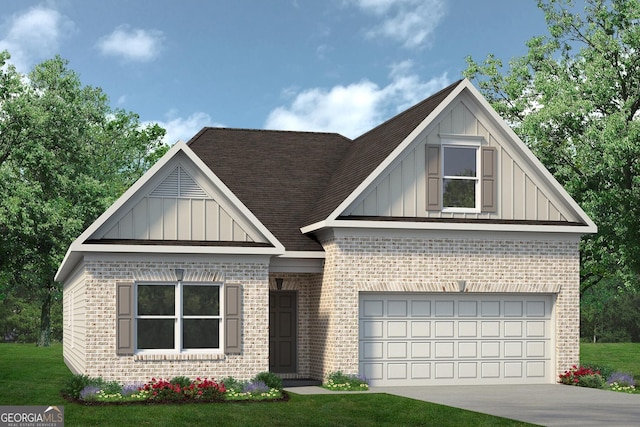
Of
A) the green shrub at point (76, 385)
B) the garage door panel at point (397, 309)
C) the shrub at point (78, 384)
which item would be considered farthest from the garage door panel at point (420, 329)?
the green shrub at point (76, 385)

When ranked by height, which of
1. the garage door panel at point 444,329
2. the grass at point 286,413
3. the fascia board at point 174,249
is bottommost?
the grass at point 286,413

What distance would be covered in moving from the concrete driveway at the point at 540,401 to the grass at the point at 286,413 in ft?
2.78

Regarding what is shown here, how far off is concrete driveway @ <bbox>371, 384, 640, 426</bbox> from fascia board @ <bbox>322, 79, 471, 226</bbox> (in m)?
4.61

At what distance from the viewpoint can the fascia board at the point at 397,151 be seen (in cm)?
2356

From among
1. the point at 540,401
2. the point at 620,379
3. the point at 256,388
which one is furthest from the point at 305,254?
the point at 620,379

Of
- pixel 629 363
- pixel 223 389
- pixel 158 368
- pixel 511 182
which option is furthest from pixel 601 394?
pixel 629 363

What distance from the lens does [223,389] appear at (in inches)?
827

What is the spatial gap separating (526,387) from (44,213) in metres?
23.8

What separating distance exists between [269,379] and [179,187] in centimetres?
498

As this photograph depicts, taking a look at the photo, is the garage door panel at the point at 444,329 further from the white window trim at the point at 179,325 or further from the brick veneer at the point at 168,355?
the white window trim at the point at 179,325

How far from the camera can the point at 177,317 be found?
72.6 ft

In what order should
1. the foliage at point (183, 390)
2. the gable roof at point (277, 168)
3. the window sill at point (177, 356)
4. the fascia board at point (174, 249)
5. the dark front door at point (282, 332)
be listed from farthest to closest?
the gable roof at point (277, 168)
the dark front door at point (282, 332)
the window sill at point (177, 356)
the fascia board at point (174, 249)
the foliage at point (183, 390)

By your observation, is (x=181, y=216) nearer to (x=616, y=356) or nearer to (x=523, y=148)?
(x=523, y=148)

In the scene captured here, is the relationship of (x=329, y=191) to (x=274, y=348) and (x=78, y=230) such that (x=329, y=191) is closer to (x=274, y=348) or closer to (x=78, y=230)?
(x=274, y=348)
